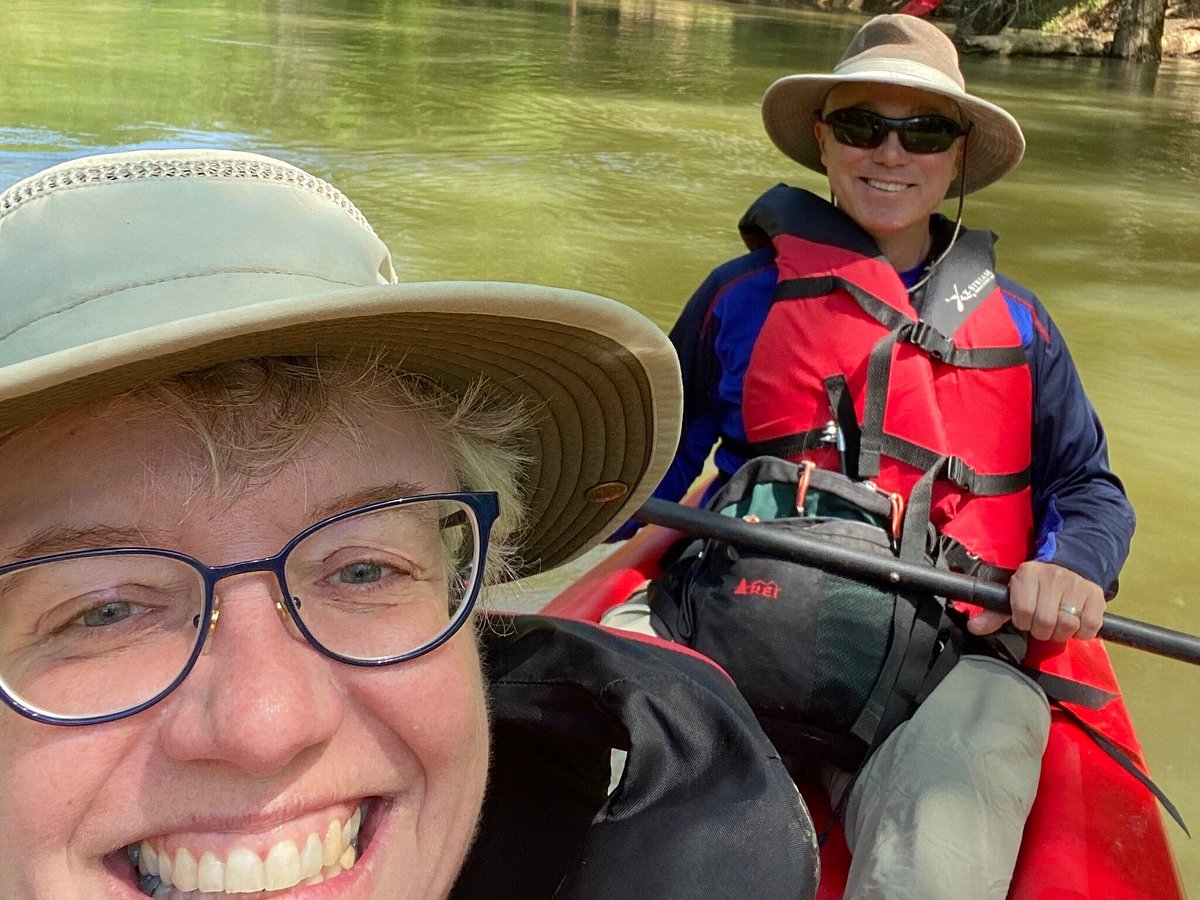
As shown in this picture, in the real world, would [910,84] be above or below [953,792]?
above

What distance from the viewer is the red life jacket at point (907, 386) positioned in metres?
2.09

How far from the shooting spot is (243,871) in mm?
792

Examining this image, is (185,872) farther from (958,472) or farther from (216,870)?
(958,472)

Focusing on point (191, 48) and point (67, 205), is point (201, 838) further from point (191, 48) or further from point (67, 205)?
point (191, 48)

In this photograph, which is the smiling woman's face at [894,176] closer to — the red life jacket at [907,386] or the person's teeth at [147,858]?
the red life jacket at [907,386]

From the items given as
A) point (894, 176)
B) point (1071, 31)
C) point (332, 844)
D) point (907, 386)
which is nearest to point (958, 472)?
point (907, 386)

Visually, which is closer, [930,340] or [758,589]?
[758,589]

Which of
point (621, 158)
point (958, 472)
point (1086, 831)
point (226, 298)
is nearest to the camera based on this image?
point (226, 298)

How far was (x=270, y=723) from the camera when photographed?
0.77 metres

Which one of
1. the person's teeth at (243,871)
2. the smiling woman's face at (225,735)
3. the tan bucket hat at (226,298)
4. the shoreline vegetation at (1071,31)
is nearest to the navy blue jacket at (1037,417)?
the tan bucket hat at (226,298)

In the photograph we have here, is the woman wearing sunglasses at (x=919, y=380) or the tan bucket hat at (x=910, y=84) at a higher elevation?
the tan bucket hat at (x=910, y=84)

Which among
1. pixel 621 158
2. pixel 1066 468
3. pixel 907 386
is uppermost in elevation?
pixel 907 386

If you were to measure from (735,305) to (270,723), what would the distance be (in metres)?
1.68

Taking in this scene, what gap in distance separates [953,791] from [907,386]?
0.76 metres
